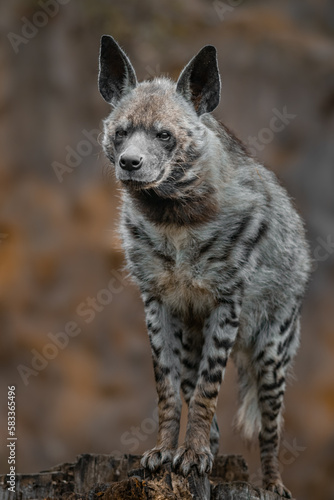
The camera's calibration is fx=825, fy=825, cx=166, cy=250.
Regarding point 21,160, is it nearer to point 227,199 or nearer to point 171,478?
point 227,199

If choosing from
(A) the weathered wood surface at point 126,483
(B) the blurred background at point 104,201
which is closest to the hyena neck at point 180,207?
(A) the weathered wood surface at point 126,483

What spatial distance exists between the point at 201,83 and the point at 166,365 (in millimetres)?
1749

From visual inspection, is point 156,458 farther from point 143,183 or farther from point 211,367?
point 143,183

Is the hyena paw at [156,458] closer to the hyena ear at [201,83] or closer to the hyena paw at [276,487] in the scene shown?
the hyena paw at [276,487]

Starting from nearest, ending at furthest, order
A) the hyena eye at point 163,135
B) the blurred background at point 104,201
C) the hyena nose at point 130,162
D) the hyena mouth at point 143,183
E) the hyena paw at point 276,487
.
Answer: the hyena nose at point 130,162 → the hyena mouth at point 143,183 → the hyena eye at point 163,135 → the hyena paw at point 276,487 → the blurred background at point 104,201

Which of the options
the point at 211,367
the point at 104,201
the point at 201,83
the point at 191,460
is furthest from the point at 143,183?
the point at 104,201

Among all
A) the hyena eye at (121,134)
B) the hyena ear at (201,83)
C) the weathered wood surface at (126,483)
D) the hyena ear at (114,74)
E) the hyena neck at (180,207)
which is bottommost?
the weathered wood surface at (126,483)

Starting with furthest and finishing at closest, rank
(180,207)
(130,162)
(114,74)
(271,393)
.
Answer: (271,393) < (114,74) < (180,207) < (130,162)

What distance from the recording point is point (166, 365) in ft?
17.0

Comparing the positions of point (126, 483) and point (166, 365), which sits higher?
point (166, 365)

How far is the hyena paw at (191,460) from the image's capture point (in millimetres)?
4473

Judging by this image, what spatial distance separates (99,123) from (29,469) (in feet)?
13.1

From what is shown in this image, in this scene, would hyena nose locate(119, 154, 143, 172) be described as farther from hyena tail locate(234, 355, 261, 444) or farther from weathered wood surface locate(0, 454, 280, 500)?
hyena tail locate(234, 355, 261, 444)

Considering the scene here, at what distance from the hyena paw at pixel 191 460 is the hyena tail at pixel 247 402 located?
54.5 inches
